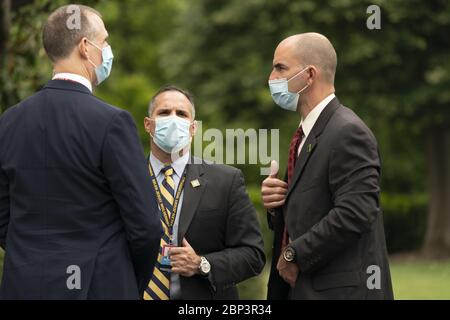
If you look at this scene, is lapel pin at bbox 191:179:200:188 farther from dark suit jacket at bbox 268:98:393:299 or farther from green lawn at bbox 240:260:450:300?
green lawn at bbox 240:260:450:300

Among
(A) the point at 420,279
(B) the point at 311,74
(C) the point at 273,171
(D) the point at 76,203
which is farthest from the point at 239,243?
(A) the point at 420,279

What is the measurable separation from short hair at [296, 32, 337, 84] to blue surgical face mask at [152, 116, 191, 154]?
1005 mm

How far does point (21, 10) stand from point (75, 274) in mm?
5374

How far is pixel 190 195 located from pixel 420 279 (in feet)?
54.9

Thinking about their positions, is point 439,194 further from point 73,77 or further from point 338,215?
point 73,77

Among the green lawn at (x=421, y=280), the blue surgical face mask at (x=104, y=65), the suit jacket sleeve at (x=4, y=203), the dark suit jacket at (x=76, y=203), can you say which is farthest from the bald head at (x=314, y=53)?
the green lawn at (x=421, y=280)

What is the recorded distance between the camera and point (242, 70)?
84.9ft

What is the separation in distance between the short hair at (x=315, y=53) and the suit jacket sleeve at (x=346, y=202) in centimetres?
49

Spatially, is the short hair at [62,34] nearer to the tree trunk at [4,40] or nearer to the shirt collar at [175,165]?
the shirt collar at [175,165]

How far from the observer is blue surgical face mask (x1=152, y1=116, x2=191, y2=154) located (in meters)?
6.02

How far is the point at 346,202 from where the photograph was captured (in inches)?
198

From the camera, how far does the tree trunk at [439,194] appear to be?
87.8 feet
